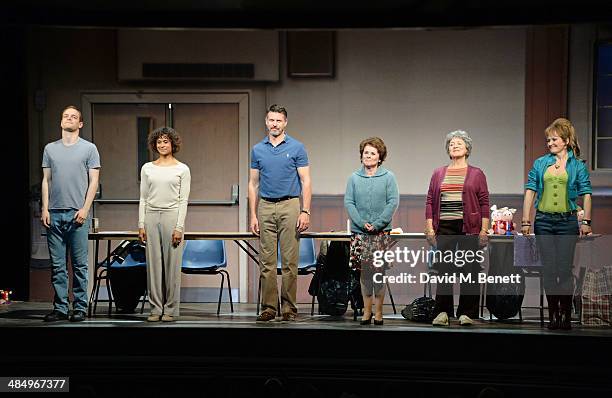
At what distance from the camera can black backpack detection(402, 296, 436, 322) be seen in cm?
633

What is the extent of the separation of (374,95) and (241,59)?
1.32 m

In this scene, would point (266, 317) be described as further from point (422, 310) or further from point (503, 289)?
point (503, 289)

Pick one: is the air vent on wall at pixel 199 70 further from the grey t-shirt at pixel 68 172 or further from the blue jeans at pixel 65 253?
the blue jeans at pixel 65 253

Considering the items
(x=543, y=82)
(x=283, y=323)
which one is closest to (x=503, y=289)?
(x=283, y=323)

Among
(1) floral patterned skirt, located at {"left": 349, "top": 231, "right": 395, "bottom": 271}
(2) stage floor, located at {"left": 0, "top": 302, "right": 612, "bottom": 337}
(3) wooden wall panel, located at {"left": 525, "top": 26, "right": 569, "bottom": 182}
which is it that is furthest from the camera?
(3) wooden wall panel, located at {"left": 525, "top": 26, "right": 569, "bottom": 182}

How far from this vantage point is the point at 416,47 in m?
8.29

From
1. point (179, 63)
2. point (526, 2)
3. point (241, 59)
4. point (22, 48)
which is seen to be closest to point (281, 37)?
point (241, 59)

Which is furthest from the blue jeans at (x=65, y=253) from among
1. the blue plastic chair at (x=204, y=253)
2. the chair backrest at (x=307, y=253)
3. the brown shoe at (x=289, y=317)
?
the chair backrest at (x=307, y=253)

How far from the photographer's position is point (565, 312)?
6.00 meters

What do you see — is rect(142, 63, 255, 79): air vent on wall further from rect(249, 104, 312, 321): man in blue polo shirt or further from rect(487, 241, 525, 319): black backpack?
rect(487, 241, 525, 319): black backpack

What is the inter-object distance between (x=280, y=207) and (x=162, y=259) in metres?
0.94

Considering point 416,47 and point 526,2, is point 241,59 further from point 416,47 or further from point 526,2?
point 526,2

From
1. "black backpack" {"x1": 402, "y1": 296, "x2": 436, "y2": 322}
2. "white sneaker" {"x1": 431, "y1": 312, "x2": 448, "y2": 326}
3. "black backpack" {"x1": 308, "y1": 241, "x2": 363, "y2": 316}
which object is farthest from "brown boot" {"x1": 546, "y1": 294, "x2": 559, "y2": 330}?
"black backpack" {"x1": 308, "y1": 241, "x2": 363, "y2": 316}

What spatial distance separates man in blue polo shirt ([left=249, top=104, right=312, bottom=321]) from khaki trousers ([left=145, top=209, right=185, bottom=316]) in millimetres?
611
